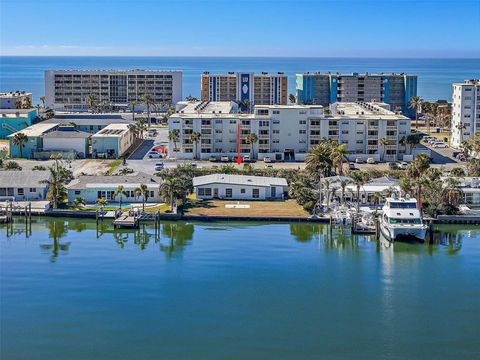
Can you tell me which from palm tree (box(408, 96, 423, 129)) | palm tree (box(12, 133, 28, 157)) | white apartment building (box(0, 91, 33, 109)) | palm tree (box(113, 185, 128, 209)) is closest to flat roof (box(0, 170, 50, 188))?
palm tree (box(113, 185, 128, 209))

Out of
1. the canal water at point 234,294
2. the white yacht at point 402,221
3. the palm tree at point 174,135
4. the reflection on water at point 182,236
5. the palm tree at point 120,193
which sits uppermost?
the palm tree at point 174,135

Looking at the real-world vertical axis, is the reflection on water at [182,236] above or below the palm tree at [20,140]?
below

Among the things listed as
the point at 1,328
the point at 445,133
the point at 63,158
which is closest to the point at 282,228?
the point at 1,328

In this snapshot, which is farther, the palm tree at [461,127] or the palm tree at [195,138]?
the palm tree at [461,127]

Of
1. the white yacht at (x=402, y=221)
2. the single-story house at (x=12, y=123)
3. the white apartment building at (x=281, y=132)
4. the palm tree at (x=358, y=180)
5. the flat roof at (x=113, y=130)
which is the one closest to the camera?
the white yacht at (x=402, y=221)

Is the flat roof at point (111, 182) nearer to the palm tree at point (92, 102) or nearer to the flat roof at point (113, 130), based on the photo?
the flat roof at point (113, 130)

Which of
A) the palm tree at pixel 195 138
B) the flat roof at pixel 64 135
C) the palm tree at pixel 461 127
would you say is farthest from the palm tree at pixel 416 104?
the flat roof at pixel 64 135

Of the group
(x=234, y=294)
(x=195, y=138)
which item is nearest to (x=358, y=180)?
(x=234, y=294)
